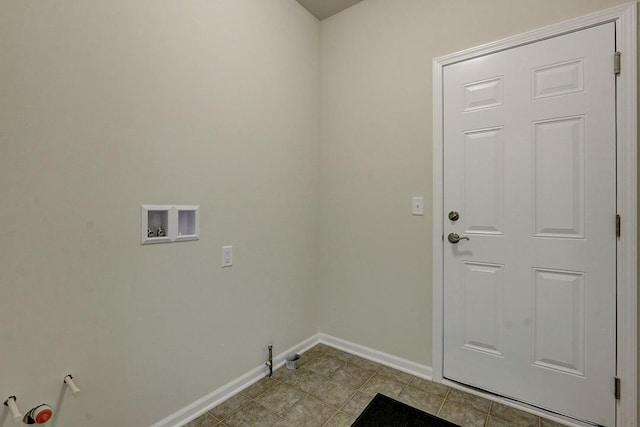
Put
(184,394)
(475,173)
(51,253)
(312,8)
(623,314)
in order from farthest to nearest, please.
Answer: (312,8) → (475,173) → (184,394) → (623,314) → (51,253)

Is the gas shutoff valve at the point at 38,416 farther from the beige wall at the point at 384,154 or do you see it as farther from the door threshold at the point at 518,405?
the door threshold at the point at 518,405

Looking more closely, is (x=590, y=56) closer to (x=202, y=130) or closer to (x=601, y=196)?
(x=601, y=196)

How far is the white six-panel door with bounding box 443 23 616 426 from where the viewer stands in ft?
5.07

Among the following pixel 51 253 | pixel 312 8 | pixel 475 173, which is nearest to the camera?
pixel 51 253

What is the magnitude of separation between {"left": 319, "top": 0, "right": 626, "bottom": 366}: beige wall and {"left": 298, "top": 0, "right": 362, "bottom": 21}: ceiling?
57 millimetres

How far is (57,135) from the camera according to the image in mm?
1213

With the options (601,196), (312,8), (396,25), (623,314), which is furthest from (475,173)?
(312,8)

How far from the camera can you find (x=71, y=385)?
120 cm

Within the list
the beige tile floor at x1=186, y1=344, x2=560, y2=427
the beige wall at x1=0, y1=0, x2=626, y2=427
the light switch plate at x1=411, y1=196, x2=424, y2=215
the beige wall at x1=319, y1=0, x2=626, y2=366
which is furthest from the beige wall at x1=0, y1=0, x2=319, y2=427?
the light switch plate at x1=411, y1=196, x2=424, y2=215

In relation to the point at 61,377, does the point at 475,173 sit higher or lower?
higher

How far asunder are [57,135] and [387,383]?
225 cm

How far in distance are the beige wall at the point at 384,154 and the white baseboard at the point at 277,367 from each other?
66 mm

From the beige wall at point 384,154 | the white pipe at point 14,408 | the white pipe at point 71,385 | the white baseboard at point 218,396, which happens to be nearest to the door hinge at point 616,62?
the beige wall at point 384,154

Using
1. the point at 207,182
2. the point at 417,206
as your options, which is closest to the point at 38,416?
the point at 207,182
